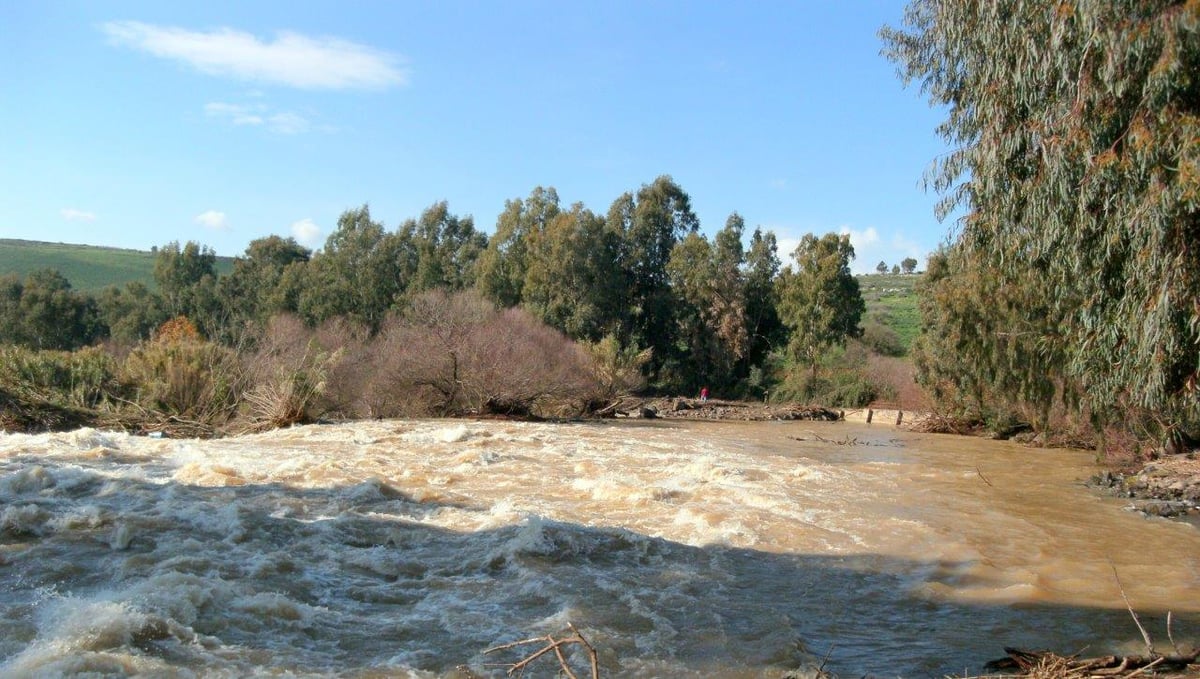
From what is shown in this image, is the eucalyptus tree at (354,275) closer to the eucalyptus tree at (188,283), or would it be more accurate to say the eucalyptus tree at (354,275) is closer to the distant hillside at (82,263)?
the eucalyptus tree at (188,283)

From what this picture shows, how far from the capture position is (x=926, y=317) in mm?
30000

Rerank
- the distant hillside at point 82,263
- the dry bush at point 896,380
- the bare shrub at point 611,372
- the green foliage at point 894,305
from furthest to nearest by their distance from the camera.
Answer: the distant hillside at point 82,263 < the green foliage at point 894,305 < the dry bush at point 896,380 < the bare shrub at point 611,372

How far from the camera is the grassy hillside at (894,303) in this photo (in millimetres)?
62188

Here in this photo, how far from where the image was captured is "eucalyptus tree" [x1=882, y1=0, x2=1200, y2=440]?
22.0ft

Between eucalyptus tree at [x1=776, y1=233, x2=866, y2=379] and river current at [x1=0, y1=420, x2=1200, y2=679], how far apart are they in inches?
996

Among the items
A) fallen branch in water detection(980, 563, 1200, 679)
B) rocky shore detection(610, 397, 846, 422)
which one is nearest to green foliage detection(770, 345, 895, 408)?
rocky shore detection(610, 397, 846, 422)

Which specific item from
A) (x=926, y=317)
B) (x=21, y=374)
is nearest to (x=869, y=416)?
(x=926, y=317)

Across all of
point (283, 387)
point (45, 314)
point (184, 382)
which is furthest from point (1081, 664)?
point (45, 314)

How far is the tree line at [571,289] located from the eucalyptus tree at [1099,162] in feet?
100

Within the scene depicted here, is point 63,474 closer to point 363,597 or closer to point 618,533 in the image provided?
point 363,597

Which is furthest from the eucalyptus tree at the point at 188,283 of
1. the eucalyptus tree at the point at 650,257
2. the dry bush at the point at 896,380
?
the dry bush at the point at 896,380

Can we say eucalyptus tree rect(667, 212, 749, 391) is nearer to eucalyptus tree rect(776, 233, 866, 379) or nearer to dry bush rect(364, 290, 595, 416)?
eucalyptus tree rect(776, 233, 866, 379)

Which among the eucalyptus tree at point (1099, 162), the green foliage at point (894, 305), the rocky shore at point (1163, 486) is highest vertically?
the green foliage at point (894, 305)

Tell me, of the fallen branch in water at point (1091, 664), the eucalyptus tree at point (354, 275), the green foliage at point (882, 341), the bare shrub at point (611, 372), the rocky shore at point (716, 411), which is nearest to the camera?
the fallen branch in water at point (1091, 664)
